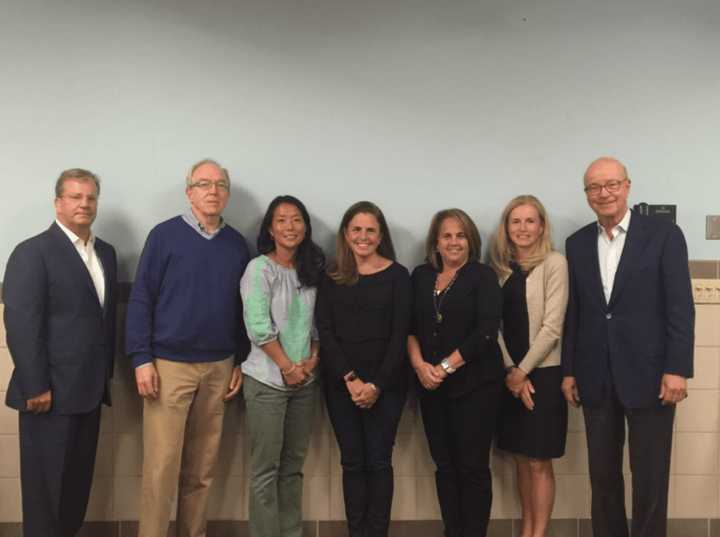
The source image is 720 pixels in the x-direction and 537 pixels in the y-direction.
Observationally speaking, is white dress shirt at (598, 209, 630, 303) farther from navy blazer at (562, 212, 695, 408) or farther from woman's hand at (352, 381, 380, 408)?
woman's hand at (352, 381, 380, 408)

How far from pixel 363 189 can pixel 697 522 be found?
7.87ft

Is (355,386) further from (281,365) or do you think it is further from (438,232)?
(438,232)

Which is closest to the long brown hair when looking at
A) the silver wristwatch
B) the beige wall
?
the silver wristwatch

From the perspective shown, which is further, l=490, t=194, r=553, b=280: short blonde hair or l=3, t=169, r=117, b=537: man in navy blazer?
l=490, t=194, r=553, b=280: short blonde hair

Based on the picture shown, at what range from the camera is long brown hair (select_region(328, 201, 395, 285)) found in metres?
2.41

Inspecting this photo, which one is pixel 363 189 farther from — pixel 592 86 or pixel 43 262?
pixel 43 262

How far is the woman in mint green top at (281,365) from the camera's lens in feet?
7.66

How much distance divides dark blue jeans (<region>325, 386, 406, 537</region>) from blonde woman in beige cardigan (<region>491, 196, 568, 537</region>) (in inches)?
21.4

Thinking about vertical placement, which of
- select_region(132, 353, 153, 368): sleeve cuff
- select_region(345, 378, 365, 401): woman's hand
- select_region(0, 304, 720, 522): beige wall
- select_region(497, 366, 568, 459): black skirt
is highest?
select_region(132, 353, 153, 368): sleeve cuff

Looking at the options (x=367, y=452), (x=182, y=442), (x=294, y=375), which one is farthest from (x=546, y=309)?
(x=182, y=442)

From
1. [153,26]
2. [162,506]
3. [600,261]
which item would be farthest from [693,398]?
[153,26]

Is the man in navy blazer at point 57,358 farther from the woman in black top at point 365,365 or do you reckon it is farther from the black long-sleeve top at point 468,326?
the black long-sleeve top at point 468,326

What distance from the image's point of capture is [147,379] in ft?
7.55

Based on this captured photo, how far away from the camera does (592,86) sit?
2723mm
